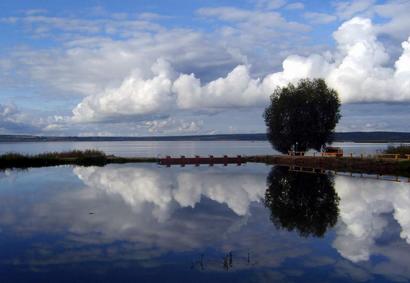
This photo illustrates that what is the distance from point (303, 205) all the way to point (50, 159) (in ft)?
161

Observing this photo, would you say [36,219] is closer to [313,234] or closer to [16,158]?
[313,234]

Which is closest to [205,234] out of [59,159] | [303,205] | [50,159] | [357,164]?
[303,205]

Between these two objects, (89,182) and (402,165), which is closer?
(89,182)

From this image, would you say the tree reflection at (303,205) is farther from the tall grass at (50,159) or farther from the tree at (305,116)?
the tall grass at (50,159)

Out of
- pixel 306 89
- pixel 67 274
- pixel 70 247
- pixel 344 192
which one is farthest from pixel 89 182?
pixel 306 89

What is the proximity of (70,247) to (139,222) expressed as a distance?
5524mm

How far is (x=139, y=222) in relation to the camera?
74.6 feet

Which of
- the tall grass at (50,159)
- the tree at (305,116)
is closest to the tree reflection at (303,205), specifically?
the tree at (305,116)

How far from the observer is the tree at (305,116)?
70250 millimetres

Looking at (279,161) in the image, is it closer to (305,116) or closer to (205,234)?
(305,116)

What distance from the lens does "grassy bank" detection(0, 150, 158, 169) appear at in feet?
209

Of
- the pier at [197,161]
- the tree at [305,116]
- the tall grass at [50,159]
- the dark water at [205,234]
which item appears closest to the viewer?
the dark water at [205,234]

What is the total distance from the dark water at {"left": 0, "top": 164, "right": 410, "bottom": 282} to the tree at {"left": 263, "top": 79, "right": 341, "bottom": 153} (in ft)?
111

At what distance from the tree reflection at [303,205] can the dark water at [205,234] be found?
0.06 m
